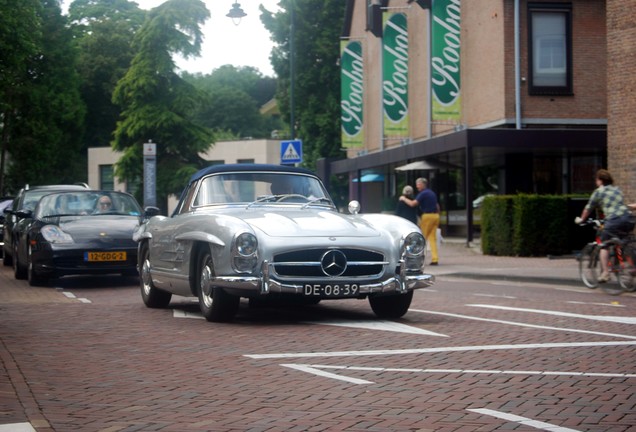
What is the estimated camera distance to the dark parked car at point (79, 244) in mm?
16562

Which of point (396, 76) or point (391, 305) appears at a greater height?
point (396, 76)

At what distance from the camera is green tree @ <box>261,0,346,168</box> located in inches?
2539

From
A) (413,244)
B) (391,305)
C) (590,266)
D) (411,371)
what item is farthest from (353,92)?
(411,371)

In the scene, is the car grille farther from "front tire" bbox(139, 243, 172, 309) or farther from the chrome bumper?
"front tire" bbox(139, 243, 172, 309)

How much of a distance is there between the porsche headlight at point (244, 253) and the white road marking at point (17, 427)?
4.61 metres

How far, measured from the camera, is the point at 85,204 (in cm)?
1798

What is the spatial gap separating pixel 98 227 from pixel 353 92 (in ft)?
103

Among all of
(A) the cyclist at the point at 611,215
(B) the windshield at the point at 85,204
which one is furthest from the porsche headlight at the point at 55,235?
(A) the cyclist at the point at 611,215

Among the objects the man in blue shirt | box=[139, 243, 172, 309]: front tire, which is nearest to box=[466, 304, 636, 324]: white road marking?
box=[139, 243, 172, 309]: front tire

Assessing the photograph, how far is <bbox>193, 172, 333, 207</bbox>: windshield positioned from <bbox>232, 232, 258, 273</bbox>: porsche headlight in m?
1.52

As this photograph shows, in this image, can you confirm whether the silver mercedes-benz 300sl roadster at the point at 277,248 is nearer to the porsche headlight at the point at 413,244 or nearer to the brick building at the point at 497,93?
the porsche headlight at the point at 413,244

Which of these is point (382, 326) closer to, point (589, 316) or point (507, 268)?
point (589, 316)

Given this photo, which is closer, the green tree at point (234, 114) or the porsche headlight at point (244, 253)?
the porsche headlight at point (244, 253)

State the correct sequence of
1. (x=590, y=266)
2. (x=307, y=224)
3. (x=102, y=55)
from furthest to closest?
1. (x=102, y=55)
2. (x=590, y=266)
3. (x=307, y=224)
